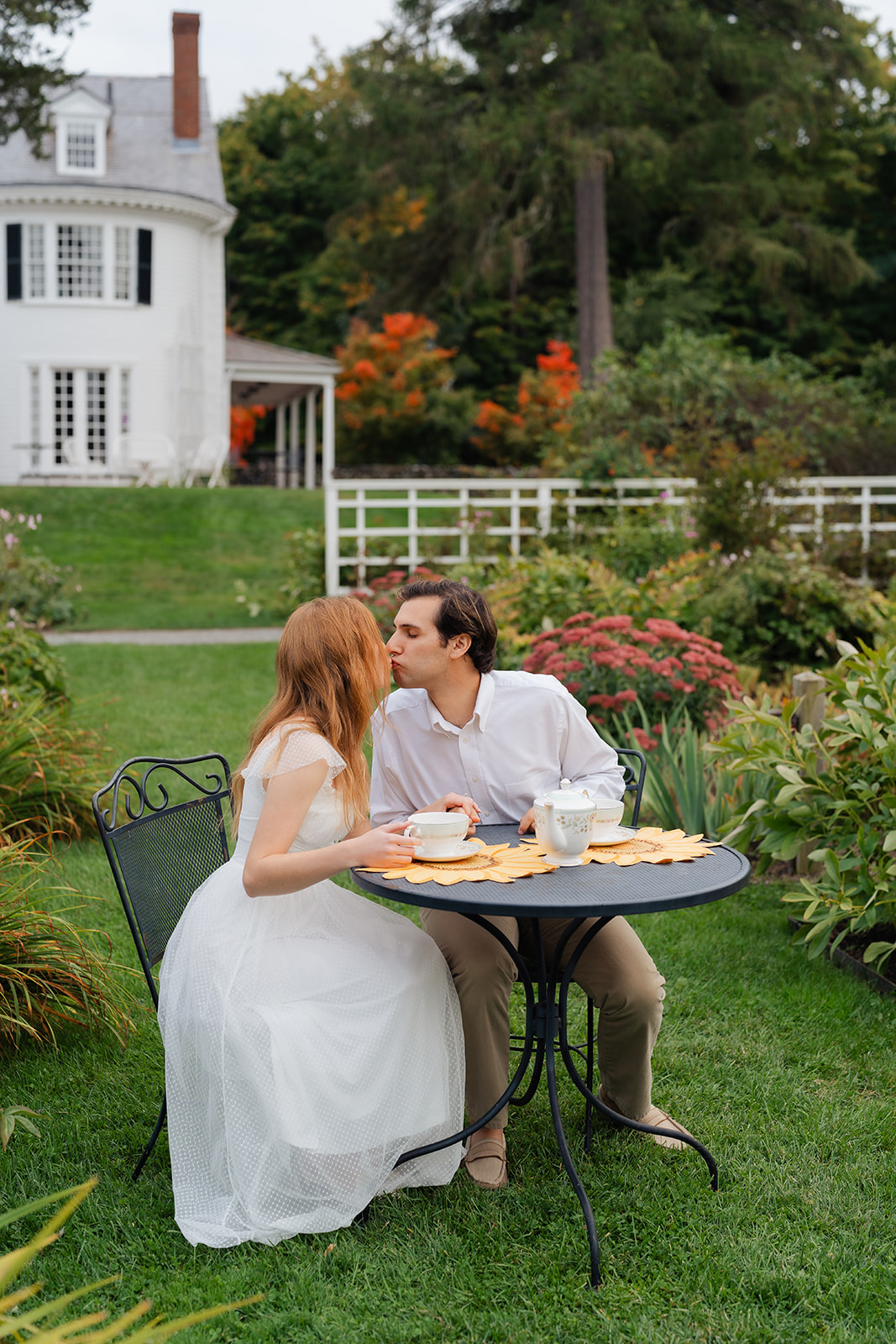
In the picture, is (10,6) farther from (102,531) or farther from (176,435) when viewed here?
(176,435)

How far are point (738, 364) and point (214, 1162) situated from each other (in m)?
13.1

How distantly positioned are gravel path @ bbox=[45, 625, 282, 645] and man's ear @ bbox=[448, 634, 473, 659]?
27.3ft

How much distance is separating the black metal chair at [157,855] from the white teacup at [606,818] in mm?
954

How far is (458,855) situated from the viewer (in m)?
2.62

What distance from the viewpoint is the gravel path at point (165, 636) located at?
11445 mm

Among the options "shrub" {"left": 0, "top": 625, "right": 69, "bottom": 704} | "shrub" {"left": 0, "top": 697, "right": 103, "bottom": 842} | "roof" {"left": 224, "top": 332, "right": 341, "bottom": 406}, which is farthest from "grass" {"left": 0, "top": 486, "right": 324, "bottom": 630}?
"shrub" {"left": 0, "top": 697, "right": 103, "bottom": 842}

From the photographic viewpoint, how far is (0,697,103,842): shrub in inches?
194

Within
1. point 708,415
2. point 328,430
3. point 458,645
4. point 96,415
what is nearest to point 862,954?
point 458,645

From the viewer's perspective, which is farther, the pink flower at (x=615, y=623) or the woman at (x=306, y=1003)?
the pink flower at (x=615, y=623)

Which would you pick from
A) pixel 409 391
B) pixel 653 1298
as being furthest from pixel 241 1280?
pixel 409 391

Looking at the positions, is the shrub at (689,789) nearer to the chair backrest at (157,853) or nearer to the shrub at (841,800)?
the shrub at (841,800)

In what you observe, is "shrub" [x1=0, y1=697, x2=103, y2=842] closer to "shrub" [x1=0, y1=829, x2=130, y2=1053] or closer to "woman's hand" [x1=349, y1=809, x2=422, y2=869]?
"shrub" [x1=0, y1=829, x2=130, y2=1053]

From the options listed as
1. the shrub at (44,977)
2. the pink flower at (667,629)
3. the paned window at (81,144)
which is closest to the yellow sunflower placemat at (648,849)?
the shrub at (44,977)

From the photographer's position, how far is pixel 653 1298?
7.64 feet
